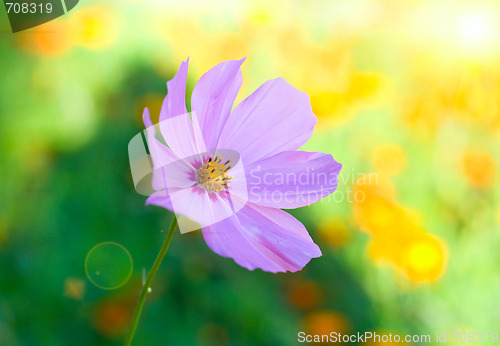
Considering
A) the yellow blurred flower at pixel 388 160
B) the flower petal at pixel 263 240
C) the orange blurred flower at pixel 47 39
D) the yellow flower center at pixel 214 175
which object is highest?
the orange blurred flower at pixel 47 39

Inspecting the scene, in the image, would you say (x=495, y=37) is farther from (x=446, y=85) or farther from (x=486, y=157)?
(x=486, y=157)

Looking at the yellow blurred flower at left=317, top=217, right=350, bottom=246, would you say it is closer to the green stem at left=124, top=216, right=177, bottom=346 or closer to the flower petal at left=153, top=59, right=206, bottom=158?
the flower petal at left=153, top=59, right=206, bottom=158

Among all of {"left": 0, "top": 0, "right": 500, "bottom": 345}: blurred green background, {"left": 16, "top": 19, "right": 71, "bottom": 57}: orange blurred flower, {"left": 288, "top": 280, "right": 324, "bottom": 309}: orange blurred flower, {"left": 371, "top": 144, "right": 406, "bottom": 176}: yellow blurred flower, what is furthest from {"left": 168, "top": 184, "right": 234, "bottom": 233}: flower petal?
{"left": 16, "top": 19, "right": 71, "bottom": 57}: orange blurred flower

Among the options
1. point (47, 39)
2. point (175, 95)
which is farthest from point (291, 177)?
point (47, 39)

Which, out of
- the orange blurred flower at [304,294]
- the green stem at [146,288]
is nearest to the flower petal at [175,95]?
the green stem at [146,288]

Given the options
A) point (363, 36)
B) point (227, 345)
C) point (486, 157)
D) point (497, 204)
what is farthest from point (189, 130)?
point (363, 36)

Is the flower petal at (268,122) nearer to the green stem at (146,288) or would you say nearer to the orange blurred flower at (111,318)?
the green stem at (146,288)

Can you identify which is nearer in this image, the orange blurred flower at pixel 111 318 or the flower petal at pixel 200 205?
the flower petal at pixel 200 205
